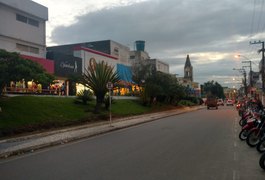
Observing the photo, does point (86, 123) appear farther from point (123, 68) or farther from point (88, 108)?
point (123, 68)

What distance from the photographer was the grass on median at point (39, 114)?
63.5ft

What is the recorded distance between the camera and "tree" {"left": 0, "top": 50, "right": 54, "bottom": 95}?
1868 cm

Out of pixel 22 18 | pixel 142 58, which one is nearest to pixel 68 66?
pixel 22 18

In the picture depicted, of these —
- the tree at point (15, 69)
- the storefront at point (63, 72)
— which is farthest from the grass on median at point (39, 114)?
the storefront at point (63, 72)

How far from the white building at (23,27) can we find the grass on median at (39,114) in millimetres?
10471

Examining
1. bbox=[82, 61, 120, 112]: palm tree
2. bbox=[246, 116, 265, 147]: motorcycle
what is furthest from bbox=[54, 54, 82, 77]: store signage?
bbox=[246, 116, 265, 147]: motorcycle

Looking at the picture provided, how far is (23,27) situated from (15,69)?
21.8 meters

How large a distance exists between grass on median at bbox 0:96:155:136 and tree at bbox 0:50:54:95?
2171mm

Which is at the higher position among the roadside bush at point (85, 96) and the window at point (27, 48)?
the window at point (27, 48)

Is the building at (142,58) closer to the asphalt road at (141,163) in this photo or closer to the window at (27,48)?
the window at (27,48)

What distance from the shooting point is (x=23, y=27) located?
39.1 meters

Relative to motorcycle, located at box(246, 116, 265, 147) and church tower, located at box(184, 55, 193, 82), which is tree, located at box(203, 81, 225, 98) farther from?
motorcycle, located at box(246, 116, 265, 147)

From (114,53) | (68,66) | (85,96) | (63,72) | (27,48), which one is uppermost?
(114,53)

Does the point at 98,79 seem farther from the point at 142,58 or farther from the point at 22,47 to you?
the point at 142,58
